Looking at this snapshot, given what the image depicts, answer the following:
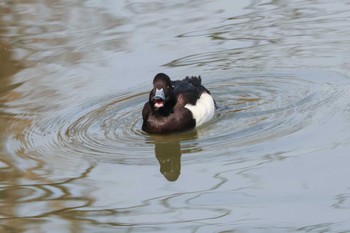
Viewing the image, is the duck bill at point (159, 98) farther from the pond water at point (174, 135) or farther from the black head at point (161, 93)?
the pond water at point (174, 135)

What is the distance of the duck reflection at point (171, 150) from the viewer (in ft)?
32.2

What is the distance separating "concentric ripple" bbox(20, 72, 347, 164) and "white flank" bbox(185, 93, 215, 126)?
0.09 metres

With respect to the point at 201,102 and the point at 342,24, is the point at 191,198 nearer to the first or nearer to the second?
the point at 201,102

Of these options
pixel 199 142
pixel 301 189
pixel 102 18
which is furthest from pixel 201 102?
pixel 102 18

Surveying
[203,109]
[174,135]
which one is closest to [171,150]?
[174,135]

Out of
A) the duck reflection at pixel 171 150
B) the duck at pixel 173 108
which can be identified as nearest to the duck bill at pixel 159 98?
the duck at pixel 173 108

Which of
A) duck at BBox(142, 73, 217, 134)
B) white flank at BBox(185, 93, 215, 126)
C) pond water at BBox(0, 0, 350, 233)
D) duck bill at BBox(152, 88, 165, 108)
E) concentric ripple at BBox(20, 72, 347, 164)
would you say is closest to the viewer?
pond water at BBox(0, 0, 350, 233)

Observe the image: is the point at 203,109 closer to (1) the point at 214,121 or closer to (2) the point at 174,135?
(1) the point at 214,121

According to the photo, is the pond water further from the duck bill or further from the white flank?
the duck bill

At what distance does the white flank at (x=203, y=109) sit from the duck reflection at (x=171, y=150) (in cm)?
21

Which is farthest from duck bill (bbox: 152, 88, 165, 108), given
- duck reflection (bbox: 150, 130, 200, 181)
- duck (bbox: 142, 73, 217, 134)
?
duck reflection (bbox: 150, 130, 200, 181)

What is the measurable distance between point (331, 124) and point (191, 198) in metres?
2.17

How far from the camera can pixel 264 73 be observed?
12547 millimetres

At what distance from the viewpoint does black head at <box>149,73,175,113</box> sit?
11.0 meters
